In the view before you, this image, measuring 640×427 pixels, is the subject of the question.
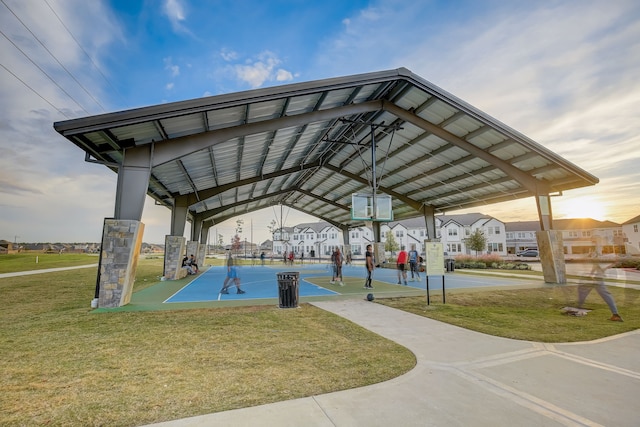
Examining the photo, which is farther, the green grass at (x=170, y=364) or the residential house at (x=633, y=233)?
the residential house at (x=633, y=233)

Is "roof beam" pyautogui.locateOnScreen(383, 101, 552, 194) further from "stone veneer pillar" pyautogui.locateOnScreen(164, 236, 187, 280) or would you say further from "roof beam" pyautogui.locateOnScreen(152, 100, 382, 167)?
"stone veneer pillar" pyautogui.locateOnScreen(164, 236, 187, 280)

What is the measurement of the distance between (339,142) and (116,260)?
11728 mm

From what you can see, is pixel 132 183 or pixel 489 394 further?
pixel 132 183

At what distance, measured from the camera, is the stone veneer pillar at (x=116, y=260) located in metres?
9.27

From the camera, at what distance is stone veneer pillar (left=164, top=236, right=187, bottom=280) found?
717 inches

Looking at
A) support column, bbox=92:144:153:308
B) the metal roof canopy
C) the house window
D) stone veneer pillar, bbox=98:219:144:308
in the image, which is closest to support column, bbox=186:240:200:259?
the metal roof canopy

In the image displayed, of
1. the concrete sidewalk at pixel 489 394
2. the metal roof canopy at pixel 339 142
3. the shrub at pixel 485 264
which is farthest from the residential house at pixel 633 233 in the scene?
the concrete sidewalk at pixel 489 394

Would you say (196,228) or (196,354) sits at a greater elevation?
(196,228)

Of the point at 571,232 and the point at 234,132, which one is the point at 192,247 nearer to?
the point at 234,132

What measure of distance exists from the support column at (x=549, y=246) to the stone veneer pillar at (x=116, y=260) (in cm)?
1866

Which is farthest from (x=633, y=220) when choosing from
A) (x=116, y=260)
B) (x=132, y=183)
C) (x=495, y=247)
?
(x=116, y=260)

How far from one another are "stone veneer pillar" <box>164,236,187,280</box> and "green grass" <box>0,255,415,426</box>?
415 inches

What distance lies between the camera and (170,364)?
175 inches

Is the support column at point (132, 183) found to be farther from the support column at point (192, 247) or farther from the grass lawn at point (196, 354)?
the support column at point (192, 247)
